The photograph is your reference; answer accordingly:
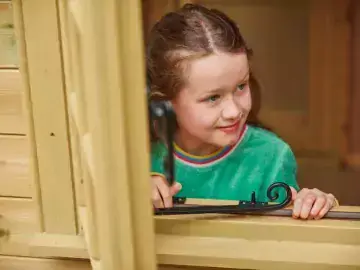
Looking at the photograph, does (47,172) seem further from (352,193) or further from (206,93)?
(352,193)

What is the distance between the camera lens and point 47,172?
3.55 ft

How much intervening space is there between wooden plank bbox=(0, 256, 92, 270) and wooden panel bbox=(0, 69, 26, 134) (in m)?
0.25

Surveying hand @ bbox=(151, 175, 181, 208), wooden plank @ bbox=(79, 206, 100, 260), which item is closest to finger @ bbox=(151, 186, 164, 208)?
hand @ bbox=(151, 175, 181, 208)

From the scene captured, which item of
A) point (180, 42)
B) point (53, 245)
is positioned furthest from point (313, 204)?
point (53, 245)

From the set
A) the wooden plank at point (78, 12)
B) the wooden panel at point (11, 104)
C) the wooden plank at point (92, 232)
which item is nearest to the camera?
the wooden plank at point (78, 12)

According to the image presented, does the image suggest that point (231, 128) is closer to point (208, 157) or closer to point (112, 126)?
point (208, 157)

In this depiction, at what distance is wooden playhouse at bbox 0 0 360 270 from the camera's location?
2.80 ft

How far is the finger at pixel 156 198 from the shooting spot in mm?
1009

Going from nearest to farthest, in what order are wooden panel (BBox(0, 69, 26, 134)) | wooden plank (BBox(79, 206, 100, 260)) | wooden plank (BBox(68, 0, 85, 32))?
wooden plank (BBox(68, 0, 85, 32)), wooden plank (BBox(79, 206, 100, 260)), wooden panel (BBox(0, 69, 26, 134))

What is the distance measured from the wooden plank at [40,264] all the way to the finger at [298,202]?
394 millimetres

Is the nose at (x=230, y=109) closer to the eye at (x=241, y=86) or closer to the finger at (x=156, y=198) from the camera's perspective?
the eye at (x=241, y=86)

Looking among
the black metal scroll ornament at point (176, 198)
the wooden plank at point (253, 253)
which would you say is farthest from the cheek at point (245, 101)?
the wooden plank at point (253, 253)

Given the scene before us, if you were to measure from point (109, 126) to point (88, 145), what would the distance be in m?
0.05

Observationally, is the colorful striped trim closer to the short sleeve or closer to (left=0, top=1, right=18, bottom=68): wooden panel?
the short sleeve
